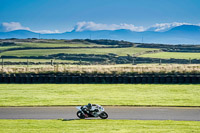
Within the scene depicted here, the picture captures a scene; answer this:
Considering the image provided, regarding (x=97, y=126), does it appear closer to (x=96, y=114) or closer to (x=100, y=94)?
(x=96, y=114)

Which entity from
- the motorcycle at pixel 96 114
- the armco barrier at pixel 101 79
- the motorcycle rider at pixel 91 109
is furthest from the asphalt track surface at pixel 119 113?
the armco barrier at pixel 101 79

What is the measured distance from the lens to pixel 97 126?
1891cm

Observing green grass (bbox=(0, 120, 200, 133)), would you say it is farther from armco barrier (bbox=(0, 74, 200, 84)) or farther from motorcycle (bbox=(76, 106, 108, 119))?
armco barrier (bbox=(0, 74, 200, 84))

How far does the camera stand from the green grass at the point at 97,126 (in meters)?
17.8

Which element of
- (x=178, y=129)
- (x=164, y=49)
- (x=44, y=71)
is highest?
(x=164, y=49)

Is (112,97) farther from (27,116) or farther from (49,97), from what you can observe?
(27,116)

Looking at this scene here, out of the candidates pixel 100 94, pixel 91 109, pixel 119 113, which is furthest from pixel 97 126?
pixel 100 94

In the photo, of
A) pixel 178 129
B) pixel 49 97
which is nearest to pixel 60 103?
pixel 49 97

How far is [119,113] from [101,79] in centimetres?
1823

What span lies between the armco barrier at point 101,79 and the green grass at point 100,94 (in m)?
1.85

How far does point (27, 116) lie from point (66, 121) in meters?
3.51

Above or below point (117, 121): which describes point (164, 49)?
above

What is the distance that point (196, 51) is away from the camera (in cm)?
10969

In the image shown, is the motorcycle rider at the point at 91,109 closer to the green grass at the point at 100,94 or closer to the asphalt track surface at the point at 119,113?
the asphalt track surface at the point at 119,113
